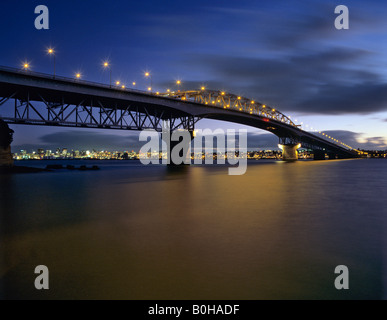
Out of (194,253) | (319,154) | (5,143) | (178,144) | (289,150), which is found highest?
(319,154)

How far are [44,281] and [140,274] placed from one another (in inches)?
78.0

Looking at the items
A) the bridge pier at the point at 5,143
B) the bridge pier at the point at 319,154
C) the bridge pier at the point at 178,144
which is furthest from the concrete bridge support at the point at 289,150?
the bridge pier at the point at 5,143

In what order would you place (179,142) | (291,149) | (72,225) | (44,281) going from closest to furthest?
(44,281) → (72,225) → (179,142) → (291,149)

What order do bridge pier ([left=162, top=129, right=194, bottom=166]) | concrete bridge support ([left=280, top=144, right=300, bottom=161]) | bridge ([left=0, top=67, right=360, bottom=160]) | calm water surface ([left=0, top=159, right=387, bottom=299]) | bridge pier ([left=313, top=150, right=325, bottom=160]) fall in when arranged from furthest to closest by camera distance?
1. bridge pier ([left=313, top=150, right=325, bottom=160])
2. concrete bridge support ([left=280, top=144, right=300, bottom=161])
3. bridge pier ([left=162, top=129, right=194, bottom=166])
4. bridge ([left=0, top=67, right=360, bottom=160])
5. calm water surface ([left=0, top=159, right=387, bottom=299])

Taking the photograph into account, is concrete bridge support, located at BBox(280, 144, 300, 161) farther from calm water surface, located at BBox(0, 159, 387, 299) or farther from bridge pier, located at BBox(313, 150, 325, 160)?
calm water surface, located at BBox(0, 159, 387, 299)

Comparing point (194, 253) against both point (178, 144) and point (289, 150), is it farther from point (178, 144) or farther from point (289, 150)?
point (289, 150)

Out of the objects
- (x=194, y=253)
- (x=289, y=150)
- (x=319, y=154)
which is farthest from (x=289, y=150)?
(x=194, y=253)

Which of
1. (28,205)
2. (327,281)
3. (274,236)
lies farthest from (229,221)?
(28,205)

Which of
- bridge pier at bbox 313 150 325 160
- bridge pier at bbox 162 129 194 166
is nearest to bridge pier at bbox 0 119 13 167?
bridge pier at bbox 162 129 194 166

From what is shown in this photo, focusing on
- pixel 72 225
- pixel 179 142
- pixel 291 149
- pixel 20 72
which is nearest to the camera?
pixel 72 225

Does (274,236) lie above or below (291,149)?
below
